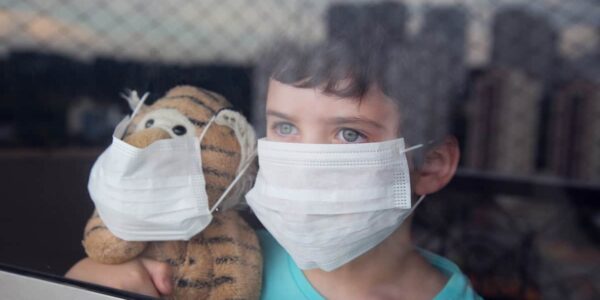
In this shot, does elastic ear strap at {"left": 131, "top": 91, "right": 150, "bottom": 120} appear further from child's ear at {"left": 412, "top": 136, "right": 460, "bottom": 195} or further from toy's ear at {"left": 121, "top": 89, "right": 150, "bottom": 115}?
child's ear at {"left": 412, "top": 136, "right": 460, "bottom": 195}

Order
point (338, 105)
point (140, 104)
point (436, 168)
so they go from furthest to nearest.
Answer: point (140, 104)
point (436, 168)
point (338, 105)

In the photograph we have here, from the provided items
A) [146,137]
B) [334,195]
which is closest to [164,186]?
[146,137]

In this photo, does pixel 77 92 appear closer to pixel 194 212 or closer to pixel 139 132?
pixel 139 132

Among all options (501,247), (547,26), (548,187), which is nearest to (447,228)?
(501,247)

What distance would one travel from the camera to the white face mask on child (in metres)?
1.21

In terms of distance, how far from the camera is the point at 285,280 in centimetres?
142

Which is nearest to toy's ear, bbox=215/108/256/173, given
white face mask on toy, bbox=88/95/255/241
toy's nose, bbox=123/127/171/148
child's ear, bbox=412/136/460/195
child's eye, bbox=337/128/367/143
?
white face mask on toy, bbox=88/95/255/241

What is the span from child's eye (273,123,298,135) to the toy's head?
0.09 metres

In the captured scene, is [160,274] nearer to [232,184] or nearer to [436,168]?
[232,184]

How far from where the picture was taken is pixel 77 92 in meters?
1.79

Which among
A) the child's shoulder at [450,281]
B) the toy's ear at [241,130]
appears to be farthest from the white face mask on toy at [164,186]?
the child's shoulder at [450,281]

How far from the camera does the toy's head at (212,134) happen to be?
137cm

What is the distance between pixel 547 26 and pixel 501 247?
127 cm

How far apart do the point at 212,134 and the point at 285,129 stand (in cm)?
19
